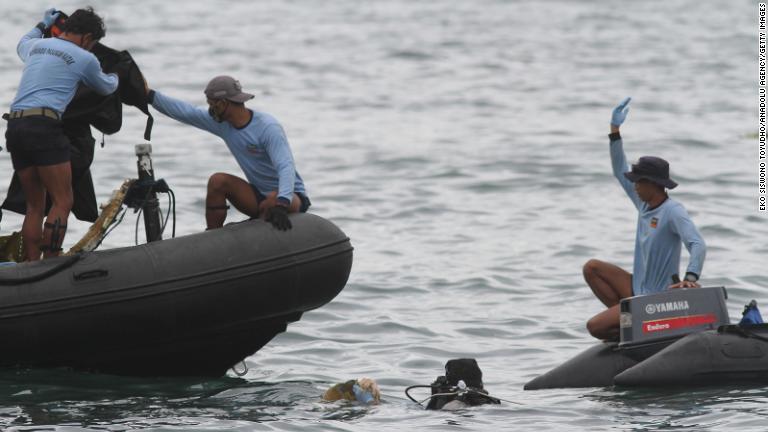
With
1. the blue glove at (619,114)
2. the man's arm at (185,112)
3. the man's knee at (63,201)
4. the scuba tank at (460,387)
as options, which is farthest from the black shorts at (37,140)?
the blue glove at (619,114)

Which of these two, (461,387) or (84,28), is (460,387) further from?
(84,28)

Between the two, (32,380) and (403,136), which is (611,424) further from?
(403,136)

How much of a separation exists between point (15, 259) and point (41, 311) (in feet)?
2.97

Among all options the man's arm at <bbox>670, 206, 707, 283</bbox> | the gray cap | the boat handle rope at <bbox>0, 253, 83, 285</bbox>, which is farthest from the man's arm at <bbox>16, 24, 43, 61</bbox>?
the man's arm at <bbox>670, 206, 707, 283</bbox>

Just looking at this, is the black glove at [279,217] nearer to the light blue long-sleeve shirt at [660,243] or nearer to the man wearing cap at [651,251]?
the man wearing cap at [651,251]

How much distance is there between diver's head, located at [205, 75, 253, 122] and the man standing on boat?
636 millimetres

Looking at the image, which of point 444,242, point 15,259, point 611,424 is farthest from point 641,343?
point 444,242

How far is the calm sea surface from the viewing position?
28.1 ft

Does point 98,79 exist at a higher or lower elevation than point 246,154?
higher

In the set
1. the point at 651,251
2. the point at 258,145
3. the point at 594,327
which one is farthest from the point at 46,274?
the point at 651,251

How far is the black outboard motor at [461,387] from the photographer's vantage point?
8336 millimetres

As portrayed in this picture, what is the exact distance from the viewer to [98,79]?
8.58m

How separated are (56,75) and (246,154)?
1.25m

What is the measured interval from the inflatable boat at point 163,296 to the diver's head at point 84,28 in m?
1.31
